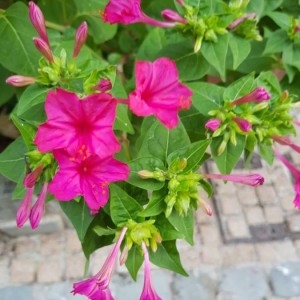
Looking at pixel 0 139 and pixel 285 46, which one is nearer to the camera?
pixel 285 46

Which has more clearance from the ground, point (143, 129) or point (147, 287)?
point (143, 129)

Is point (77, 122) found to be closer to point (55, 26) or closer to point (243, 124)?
point (243, 124)

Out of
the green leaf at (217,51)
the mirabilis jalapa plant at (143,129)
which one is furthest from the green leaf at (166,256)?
the green leaf at (217,51)

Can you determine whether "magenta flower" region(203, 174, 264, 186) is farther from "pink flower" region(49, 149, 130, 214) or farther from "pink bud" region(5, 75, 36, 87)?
"pink bud" region(5, 75, 36, 87)

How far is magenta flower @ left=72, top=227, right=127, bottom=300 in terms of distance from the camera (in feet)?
2.92

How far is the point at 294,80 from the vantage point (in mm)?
1268

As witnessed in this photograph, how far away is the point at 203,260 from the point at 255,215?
0.82ft

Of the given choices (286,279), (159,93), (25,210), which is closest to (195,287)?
(286,279)

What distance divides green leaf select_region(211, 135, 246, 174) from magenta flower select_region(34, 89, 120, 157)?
0.28 m

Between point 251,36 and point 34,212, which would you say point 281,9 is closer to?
point 251,36

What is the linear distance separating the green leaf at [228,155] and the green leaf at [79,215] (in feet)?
0.80

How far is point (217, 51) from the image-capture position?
1065mm

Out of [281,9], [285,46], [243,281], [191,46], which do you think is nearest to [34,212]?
[191,46]

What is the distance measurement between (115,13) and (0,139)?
89 centimetres
